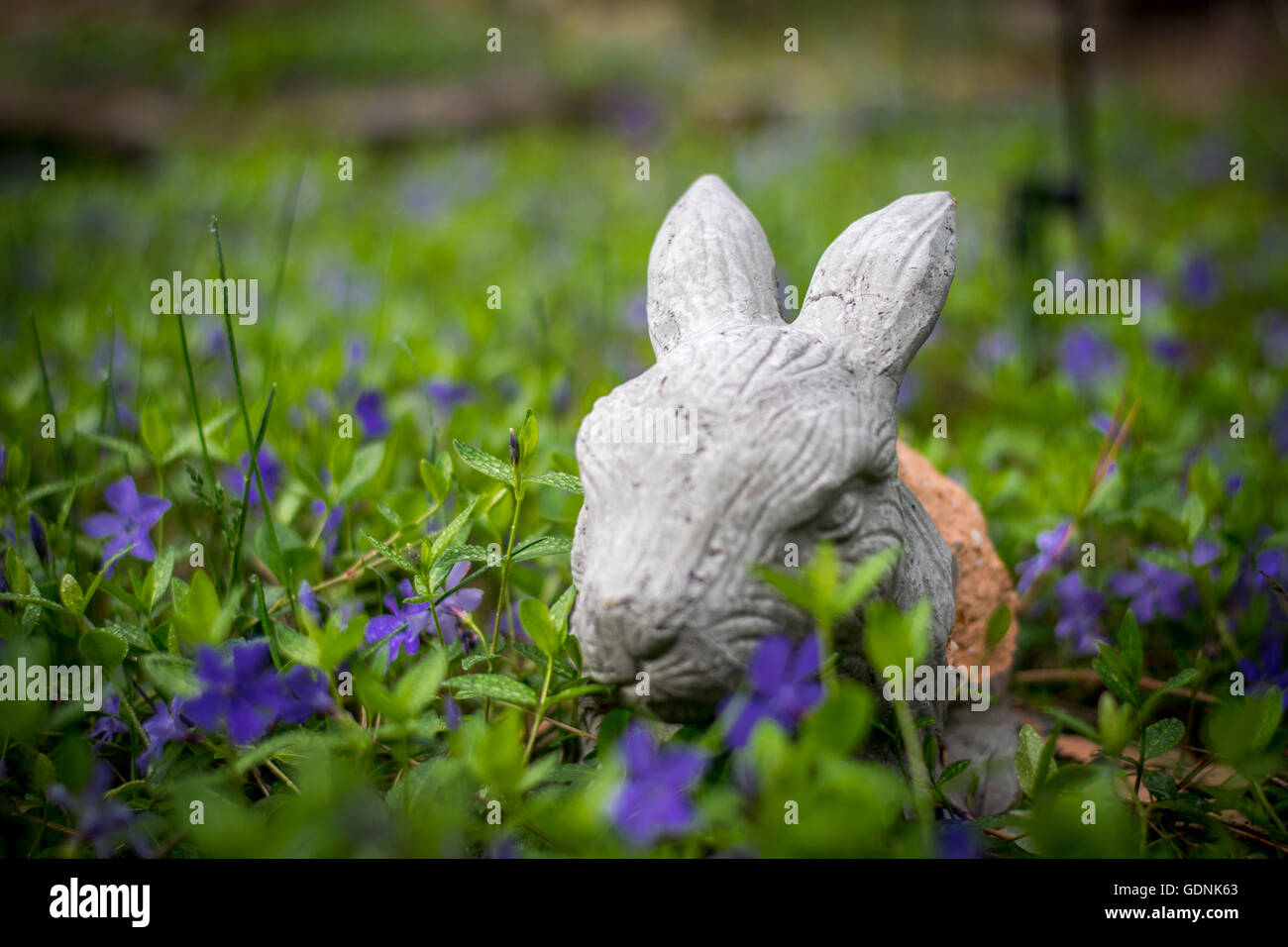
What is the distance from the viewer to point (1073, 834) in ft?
3.12

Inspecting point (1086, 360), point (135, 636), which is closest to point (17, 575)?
point (135, 636)

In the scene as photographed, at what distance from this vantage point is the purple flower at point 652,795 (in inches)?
38.7

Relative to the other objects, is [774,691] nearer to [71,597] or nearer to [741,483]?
[741,483]

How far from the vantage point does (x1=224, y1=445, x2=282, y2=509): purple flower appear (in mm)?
1897

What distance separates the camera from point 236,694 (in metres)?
1.13

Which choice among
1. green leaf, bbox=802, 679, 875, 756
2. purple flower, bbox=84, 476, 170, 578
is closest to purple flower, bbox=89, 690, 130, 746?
purple flower, bbox=84, 476, 170, 578

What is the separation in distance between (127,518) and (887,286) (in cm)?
132

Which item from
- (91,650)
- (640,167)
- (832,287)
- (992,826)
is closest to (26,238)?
(640,167)

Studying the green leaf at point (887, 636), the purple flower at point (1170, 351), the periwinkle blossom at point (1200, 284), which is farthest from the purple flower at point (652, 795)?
the periwinkle blossom at point (1200, 284)

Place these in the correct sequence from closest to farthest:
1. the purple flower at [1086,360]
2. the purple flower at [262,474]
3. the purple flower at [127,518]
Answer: the purple flower at [127,518], the purple flower at [262,474], the purple flower at [1086,360]

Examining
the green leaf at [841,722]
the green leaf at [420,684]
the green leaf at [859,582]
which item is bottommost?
the green leaf at [841,722]

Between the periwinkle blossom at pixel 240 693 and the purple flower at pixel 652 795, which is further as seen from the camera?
the periwinkle blossom at pixel 240 693

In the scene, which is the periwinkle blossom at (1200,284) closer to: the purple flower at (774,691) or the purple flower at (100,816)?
the purple flower at (774,691)
